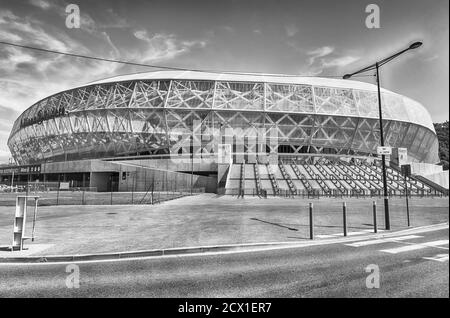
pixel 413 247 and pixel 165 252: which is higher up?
pixel 413 247

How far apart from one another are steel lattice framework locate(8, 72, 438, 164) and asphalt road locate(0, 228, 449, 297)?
174 feet

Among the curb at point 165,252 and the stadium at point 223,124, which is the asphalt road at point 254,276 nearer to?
the curb at point 165,252

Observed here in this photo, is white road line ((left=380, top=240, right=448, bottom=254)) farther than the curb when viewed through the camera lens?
Yes

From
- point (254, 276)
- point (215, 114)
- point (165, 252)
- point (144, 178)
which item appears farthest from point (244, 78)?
point (254, 276)

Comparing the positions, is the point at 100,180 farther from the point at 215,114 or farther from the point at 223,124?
the point at 223,124

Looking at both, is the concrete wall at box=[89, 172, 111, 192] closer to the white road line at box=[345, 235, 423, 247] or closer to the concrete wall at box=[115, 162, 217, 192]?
the concrete wall at box=[115, 162, 217, 192]

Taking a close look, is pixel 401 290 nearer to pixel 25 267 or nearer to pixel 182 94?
pixel 25 267

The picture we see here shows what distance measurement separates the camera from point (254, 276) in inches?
228

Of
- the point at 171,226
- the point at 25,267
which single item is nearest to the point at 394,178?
the point at 171,226

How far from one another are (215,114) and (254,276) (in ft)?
183

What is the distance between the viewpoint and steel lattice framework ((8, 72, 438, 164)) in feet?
199

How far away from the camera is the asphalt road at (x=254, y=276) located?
191 inches

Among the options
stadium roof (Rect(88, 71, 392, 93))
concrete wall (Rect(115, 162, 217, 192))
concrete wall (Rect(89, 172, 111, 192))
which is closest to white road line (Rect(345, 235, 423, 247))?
concrete wall (Rect(115, 162, 217, 192))
